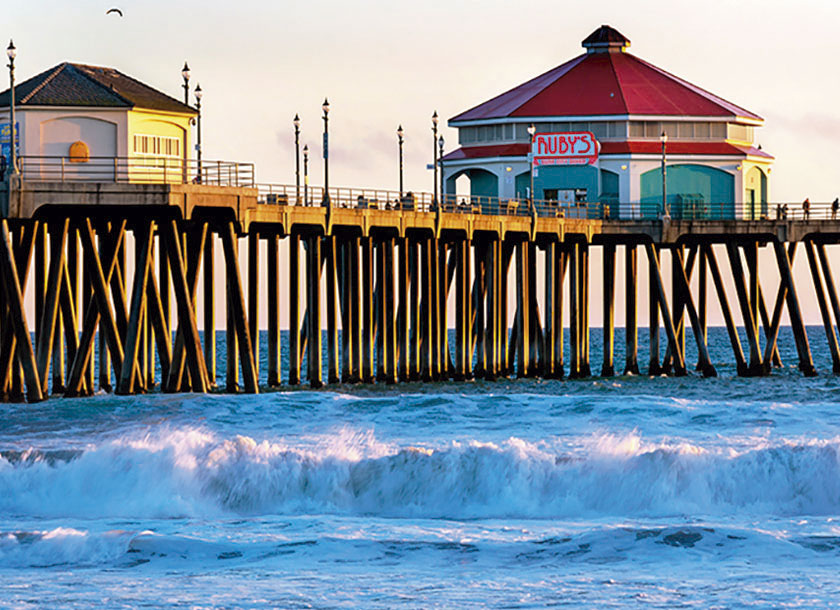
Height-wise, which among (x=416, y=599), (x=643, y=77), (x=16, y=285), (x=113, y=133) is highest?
(x=643, y=77)

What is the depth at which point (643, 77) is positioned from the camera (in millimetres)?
70875

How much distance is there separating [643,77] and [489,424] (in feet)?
115

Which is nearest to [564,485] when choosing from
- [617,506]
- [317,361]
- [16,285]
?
[617,506]

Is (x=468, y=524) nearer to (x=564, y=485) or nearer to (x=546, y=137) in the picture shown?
(x=564, y=485)

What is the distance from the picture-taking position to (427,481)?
3112 centimetres

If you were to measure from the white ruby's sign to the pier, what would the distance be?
235cm

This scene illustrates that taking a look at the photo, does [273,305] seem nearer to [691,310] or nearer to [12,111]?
[12,111]

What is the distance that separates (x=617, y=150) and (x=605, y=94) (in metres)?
3.39

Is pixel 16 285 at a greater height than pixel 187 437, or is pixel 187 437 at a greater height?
pixel 16 285

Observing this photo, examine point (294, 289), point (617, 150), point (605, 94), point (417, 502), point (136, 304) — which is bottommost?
point (417, 502)

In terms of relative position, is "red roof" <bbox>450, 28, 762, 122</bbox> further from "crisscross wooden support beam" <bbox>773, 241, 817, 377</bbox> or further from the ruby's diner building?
"crisscross wooden support beam" <bbox>773, 241, 817, 377</bbox>

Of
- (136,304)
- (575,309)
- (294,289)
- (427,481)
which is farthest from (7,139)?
(575,309)

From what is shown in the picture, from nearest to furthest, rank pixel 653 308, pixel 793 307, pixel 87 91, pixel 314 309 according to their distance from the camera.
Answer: pixel 87 91, pixel 314 309, pixel 793 307, pixel 653 308

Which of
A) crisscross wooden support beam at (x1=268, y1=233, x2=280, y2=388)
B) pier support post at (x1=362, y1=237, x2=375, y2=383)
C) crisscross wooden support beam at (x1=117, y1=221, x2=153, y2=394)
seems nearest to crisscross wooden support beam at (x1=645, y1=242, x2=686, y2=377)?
pier support post at (x1=362, y1=237, x2=375, y2=383)
